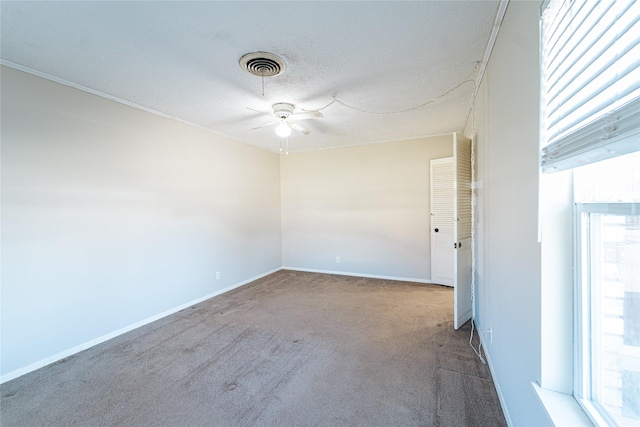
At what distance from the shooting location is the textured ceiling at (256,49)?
5.36 feet

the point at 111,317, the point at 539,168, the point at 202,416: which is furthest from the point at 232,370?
the point at 539,168

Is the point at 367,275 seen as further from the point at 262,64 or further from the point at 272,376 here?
the point at 262,64

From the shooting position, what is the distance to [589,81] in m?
0.78

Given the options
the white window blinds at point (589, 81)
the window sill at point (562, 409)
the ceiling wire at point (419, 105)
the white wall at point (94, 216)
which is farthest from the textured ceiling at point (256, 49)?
the window sill at point (562, 409)

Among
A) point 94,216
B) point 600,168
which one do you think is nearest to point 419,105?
point 600,168

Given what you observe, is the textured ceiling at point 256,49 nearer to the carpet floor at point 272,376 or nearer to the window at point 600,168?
the window at point 600,168

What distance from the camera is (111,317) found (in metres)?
2.83

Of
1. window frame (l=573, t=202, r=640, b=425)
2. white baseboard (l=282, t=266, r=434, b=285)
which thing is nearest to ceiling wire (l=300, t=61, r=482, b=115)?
window frame (l=573, t=202, r=640, b=425)

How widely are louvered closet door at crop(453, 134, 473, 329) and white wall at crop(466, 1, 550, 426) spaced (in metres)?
0.58

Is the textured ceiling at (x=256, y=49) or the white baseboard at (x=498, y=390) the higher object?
the textured ceiling at (x=256, y=49)

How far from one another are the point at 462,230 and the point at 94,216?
157 inches

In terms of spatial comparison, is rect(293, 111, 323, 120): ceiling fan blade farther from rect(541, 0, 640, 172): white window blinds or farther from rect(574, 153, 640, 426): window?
rect(574, 153, 640, 426): window

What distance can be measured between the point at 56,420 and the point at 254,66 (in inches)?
115

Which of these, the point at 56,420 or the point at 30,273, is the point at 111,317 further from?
the point at 56,420
